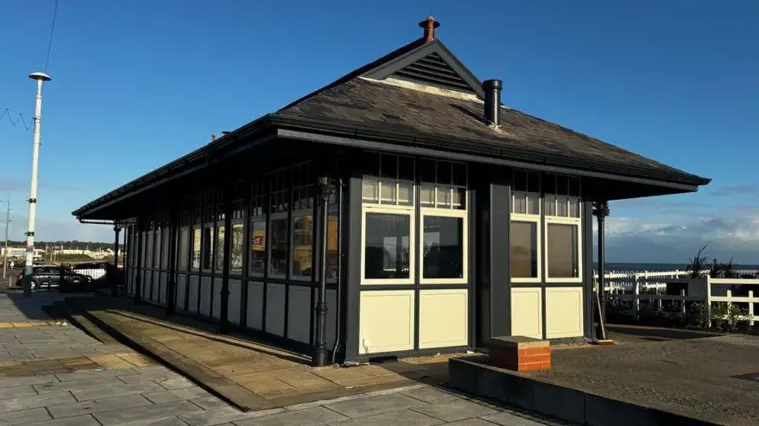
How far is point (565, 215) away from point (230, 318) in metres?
6.60

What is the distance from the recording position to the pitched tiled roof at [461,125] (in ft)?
26.3

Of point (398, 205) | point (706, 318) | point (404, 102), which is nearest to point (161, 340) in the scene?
point (398, 205)

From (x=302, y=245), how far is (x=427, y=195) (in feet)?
6.85

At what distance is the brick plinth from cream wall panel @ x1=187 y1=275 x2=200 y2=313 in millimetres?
8911

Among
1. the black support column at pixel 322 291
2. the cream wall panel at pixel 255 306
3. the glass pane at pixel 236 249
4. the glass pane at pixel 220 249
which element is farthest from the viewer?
the glass pane at pixel 220 249

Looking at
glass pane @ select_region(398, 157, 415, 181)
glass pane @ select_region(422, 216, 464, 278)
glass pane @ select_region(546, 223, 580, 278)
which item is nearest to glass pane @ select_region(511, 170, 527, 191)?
glass pane @ select_region(546, 223, 580, 278)

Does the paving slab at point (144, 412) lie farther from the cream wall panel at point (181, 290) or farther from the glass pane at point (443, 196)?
the cream wall panel at point (181, 290)

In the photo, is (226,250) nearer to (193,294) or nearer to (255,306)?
(255,306)

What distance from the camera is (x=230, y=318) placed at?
11.8 metres

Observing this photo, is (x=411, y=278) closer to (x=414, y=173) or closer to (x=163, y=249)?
(x=414, y=173)

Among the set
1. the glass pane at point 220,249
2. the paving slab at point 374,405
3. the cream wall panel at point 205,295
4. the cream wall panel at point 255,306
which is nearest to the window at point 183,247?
the cream wall panel at point 205,295

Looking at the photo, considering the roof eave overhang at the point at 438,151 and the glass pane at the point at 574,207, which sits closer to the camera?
the roof eave overhang at the point at 438,151

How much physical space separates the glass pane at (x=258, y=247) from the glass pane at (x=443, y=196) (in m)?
3.30

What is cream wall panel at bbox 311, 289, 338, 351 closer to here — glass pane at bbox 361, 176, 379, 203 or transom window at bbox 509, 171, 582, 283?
glass pane at bbox 361, 176, 379, 203
